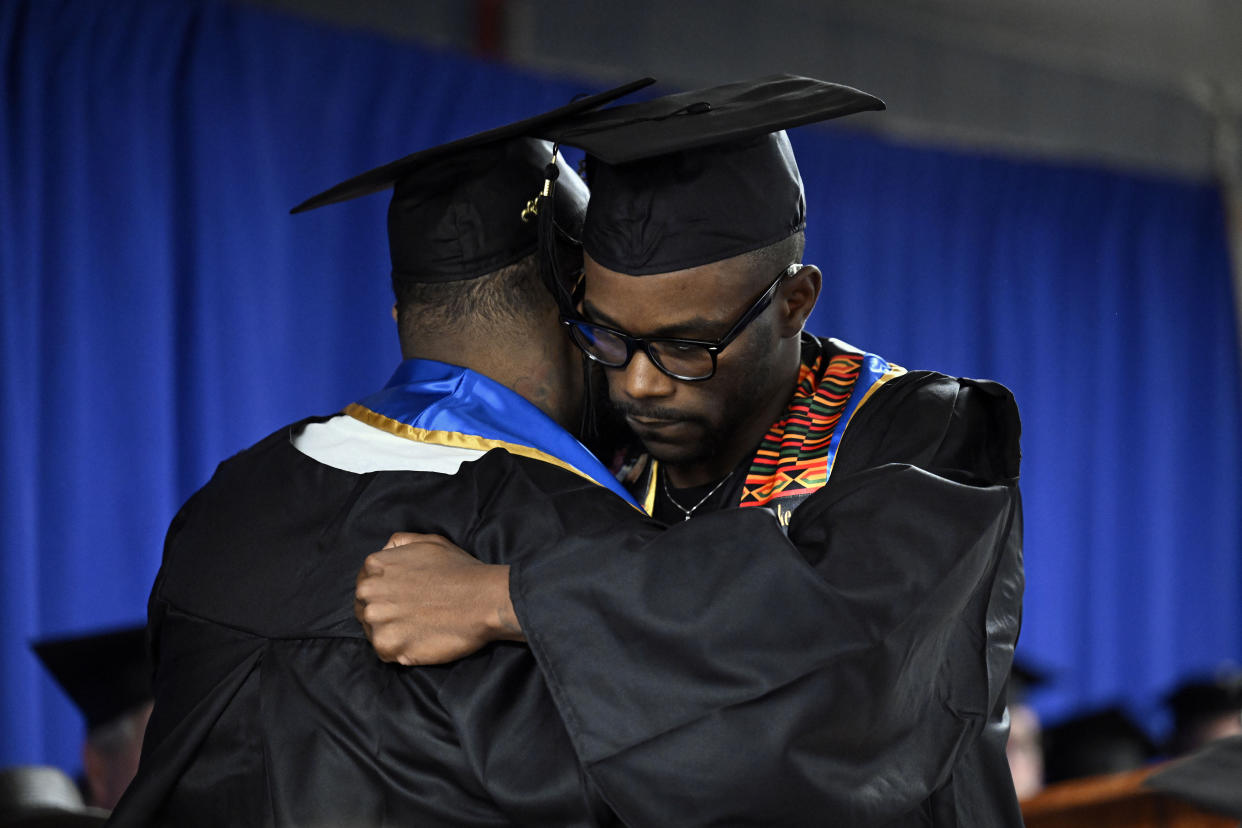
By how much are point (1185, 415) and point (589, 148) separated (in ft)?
19.3

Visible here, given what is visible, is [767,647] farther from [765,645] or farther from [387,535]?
[387,535]

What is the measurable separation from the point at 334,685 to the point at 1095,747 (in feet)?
13.2

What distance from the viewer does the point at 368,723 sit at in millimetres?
1481

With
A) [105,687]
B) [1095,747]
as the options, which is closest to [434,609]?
[105,687]

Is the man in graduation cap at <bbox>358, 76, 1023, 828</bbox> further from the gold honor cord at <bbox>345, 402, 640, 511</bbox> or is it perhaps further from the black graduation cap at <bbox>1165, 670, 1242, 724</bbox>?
the black graduation cap at <bbox>1165, 670, 1242, 724</bbox>

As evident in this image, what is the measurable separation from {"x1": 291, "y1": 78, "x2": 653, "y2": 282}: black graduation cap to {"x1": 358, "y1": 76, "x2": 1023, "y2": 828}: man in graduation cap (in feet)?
0.35

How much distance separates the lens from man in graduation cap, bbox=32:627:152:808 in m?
2.98

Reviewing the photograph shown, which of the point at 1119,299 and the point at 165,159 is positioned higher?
the point at 165,159

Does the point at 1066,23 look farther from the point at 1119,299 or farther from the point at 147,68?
the point at 147,68

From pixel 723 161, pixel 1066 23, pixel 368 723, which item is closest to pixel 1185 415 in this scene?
pixel 1066 23

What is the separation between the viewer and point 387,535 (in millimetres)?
1556

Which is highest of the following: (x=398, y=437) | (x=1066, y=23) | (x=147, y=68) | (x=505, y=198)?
(x=1066, y=23)

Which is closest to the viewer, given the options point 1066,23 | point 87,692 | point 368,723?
point 368,723

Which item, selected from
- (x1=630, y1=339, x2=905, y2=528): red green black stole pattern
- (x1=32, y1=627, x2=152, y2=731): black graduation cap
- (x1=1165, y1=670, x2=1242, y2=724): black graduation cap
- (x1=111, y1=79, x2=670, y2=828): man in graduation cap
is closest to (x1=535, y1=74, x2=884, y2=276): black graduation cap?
(x1=111, y1=79, x2=670, y2=828): man in graduation cap
